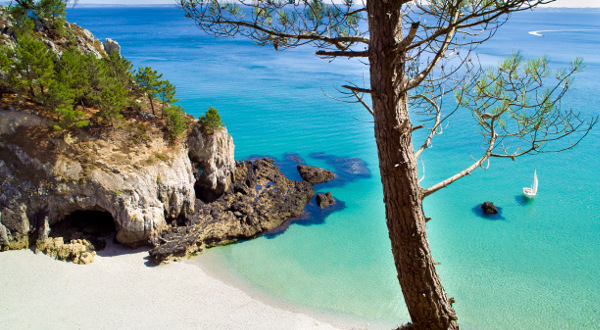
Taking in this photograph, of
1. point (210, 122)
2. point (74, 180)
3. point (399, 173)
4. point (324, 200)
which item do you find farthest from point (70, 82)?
point (399, 173)

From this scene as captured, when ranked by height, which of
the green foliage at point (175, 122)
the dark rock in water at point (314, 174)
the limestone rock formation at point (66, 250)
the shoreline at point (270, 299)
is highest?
the green foliage at point (175, 122)

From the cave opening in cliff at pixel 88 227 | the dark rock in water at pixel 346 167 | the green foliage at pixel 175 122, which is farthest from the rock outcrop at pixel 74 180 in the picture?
the dark rock in water at pixel 346 167

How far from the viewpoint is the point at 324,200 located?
19344 millimetres

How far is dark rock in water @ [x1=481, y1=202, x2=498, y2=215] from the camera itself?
63.5ft

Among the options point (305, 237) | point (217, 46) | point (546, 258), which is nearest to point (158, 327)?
point (305, 237)

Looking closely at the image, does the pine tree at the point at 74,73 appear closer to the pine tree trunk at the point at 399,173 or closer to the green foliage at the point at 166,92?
the green foliage at the point at 166,92

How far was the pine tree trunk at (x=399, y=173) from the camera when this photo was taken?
459cm

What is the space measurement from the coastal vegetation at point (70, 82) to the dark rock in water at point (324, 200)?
7.51 m

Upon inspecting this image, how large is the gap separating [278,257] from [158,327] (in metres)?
5.45

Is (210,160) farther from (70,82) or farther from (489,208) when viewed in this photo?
(489,208)

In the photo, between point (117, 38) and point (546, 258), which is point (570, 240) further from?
point (117, 38)

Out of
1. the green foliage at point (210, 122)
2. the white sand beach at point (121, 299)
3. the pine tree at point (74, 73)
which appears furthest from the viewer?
the green foliage at point (210, 122)

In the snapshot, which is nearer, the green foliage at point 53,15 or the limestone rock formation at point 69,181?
the limestone rock formation at point 69,181

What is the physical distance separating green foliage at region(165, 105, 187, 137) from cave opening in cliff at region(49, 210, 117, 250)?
4344mm
